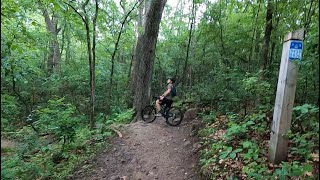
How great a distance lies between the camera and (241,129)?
16.6 ft

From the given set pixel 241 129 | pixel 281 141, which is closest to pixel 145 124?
pixel 241 129

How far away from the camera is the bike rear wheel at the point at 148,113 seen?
943cm

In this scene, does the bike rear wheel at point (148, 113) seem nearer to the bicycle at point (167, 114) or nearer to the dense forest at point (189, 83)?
the bicycle at point (167, 114)

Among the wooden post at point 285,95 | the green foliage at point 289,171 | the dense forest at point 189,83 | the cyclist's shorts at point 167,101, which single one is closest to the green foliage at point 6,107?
the dense forest at point 189,83

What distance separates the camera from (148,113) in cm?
955

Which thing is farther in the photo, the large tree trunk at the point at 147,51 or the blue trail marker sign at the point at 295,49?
the large tree trunk at the point at 147,51

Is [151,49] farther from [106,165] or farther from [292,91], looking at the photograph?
[292,91]

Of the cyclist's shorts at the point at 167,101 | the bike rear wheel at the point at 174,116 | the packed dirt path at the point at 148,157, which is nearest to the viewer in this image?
the packed dirt path at the point at 148,157

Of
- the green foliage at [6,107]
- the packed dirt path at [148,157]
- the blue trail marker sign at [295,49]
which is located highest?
the blue trail marker sign at [295,49]

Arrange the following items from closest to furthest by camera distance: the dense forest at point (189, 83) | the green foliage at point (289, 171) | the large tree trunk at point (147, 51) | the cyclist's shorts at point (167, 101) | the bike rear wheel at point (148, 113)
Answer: the green foliage at point (289, 171), the dense forest at point (189, 83), the cyclist's shorts at point (167, 101), the bike rear wheel at point (148, 113), the large tree trunk at point (147, 51)

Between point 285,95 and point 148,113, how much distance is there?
6031 millimetres

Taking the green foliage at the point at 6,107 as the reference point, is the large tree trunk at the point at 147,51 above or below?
above

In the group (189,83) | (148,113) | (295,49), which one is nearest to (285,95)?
(295,49)

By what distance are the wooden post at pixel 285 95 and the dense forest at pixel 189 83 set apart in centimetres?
17
